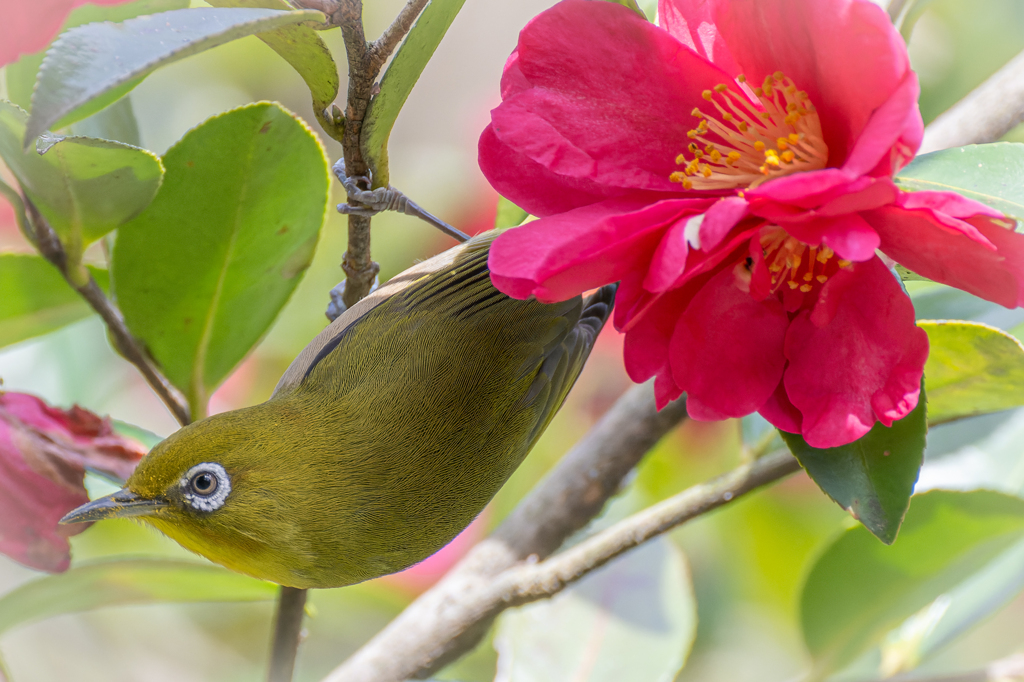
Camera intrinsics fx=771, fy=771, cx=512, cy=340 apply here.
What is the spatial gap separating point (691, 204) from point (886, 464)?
35cm

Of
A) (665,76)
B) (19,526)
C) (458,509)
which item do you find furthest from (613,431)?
(19,526)

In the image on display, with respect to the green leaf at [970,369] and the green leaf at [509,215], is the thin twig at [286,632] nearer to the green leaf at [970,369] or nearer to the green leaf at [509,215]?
the green leaf at [509,215]

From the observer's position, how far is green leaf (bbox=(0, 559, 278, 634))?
1146 mm

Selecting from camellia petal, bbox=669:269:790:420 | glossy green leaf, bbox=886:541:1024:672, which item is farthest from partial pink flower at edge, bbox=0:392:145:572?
glossy green leaf, bbox=886:541:1024:672

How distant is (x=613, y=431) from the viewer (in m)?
1.44

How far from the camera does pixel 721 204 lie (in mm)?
592

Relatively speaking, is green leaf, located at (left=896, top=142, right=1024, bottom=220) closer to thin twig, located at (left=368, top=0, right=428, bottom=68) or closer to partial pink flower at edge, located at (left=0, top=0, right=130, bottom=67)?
thin twig, located at (left=368, top=0, right=428, bottom=68)

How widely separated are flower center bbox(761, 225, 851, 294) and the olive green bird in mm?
573

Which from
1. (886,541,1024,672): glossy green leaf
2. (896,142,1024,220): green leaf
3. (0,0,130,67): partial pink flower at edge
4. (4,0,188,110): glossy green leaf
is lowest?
(886,541,1024,672): glossy green leaf

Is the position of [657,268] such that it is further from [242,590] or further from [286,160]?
[242,590]

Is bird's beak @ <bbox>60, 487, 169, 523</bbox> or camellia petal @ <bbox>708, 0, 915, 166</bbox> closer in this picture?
camellia petal @ <bbox>708, 0, 915, 166</bbox>

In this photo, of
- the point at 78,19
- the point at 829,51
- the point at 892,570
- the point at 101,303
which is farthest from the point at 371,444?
the point at 892,570

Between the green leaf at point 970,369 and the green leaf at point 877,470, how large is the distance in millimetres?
154

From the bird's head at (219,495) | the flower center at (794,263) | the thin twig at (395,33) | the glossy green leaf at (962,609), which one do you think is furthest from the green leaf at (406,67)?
the glossy green leaf at (962,609)
